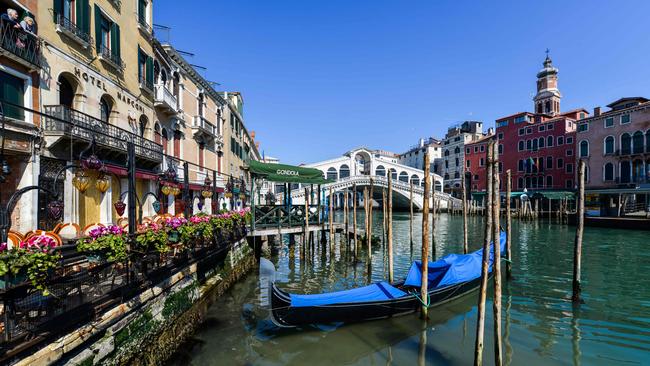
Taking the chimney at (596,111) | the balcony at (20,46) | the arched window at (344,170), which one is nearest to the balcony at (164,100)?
the balcony at (20,46)

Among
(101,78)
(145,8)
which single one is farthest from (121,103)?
(145,8)

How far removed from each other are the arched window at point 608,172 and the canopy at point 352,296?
34.5 m

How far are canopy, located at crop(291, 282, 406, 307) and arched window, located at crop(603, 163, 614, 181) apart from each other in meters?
34.5

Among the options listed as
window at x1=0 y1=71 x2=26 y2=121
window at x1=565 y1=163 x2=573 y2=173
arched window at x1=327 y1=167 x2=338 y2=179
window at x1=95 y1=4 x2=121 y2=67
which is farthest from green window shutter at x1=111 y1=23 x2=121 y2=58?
arched window at x1=327 y1=167 x2=338 y2=179

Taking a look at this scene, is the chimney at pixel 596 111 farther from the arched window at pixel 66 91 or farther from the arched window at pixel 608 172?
the arched window at pixel 66 91

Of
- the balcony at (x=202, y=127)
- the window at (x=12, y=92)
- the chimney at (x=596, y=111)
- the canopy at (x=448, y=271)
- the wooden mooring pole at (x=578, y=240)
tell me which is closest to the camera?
the window at (x=12, y=92)

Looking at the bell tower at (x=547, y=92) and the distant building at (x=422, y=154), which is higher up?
the bell tower at (x=547, y=92)

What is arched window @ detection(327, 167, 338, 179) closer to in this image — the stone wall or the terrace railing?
the stone wall

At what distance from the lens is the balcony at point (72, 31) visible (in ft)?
29.0

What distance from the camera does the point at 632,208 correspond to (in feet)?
95.6

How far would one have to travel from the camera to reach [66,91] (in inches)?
372

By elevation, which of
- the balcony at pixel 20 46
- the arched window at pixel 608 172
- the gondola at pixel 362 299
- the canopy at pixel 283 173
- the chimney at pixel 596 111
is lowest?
the gondola at pixel 362 299

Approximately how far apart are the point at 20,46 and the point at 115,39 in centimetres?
403

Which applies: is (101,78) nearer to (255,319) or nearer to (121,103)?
(121,103)
